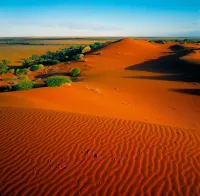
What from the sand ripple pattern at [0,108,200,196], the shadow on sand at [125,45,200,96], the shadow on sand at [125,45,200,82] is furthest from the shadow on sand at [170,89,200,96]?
the sand ripple pattern at [0,108,200,196]

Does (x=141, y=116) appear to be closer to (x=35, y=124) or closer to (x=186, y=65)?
(x=35, y=124)

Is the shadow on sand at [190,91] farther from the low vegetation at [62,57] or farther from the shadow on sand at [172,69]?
the low vegetation at [62,57]

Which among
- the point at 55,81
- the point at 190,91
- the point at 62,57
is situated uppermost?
the point at 55,81

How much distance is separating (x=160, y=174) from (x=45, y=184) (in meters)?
2.89

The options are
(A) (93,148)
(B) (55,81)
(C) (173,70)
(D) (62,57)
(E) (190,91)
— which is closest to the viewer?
(A) (93,148)

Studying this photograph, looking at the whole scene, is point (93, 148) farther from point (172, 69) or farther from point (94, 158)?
point (172, 69)

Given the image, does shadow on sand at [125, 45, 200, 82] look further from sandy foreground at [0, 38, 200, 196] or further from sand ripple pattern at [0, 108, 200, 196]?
sand ripple pattern at [0, 108, 200, 196]

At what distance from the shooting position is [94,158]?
659 cm

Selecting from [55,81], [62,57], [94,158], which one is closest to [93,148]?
[94,158]

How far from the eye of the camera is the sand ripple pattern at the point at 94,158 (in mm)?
5410

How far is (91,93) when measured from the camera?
17156mm

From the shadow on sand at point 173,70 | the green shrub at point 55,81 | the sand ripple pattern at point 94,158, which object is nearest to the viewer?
the sand ripple pattern at point 94,158

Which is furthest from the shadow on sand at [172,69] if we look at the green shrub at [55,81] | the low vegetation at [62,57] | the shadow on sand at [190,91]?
the low vegetation at [62,57]

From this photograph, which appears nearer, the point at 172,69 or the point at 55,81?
the point at 55,81
